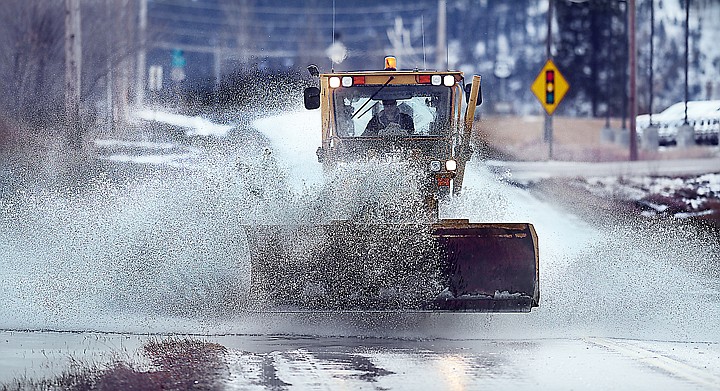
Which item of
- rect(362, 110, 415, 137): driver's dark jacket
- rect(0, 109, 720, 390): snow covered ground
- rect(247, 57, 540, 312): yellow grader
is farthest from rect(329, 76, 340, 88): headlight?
rect(247, 57, 540, 312): yellow grader

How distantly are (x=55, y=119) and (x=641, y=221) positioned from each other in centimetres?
1107

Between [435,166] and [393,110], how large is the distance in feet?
2.29

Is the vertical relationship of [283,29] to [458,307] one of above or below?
above

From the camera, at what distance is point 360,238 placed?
11.2 m

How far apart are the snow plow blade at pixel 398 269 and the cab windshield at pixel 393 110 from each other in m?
2.15

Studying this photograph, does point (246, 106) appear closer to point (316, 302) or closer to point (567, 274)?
point (567, 274)

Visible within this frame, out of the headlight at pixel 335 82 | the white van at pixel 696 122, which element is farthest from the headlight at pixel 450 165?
the white van at pixel 696 122

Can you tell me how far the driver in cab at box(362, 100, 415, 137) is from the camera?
1316cm

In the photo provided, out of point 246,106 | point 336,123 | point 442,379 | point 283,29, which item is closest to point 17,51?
point 246,106

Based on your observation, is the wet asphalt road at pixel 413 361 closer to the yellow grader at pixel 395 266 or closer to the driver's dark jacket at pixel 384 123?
the yellow grader at pixel 395 266

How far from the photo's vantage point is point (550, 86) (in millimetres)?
36312

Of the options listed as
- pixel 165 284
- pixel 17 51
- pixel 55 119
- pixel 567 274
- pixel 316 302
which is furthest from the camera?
pixel 17 51

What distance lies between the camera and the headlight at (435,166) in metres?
13.0

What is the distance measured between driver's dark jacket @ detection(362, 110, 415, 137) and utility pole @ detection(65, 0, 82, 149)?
443 inches
